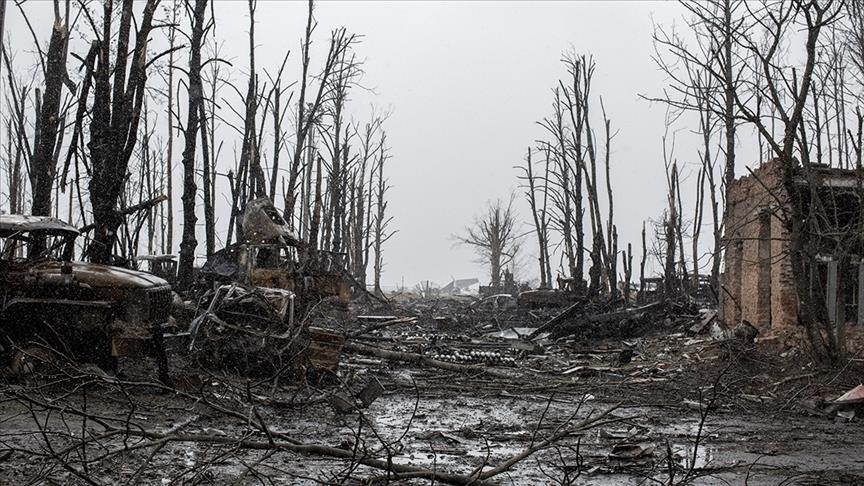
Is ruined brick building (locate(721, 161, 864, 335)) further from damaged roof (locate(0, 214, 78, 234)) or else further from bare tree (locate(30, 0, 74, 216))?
bare tree (locate(30, 0, 74, 216))

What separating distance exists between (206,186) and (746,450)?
20240mm

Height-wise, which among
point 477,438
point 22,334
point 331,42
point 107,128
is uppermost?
point 331,42

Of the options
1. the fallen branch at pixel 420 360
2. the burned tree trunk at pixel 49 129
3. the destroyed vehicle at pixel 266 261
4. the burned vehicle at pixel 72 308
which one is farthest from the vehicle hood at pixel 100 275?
the burned tree trunk at pixel 49 129

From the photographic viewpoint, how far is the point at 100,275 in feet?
34.1

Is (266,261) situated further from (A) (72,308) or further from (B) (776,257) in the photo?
(B) (776,257)

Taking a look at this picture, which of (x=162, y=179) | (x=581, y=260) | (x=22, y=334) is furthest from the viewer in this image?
(x=162, y=179)

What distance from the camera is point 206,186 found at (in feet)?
82.6

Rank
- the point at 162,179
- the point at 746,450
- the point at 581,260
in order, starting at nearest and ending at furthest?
the point at 746,450
the point at 581,260
the point at 162,179

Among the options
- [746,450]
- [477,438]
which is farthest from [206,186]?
[746,450]

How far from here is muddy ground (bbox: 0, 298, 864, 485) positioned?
5055mm

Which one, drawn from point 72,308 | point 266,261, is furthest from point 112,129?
point 72,308

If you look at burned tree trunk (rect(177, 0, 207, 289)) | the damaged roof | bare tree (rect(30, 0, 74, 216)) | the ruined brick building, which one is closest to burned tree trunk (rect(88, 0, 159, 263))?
bare tree (rect(30, 0, 74, 216))

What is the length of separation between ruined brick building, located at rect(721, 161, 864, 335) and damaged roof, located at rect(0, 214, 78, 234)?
11.7 meters

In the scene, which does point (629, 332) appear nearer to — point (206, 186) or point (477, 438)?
point (206, 186)
